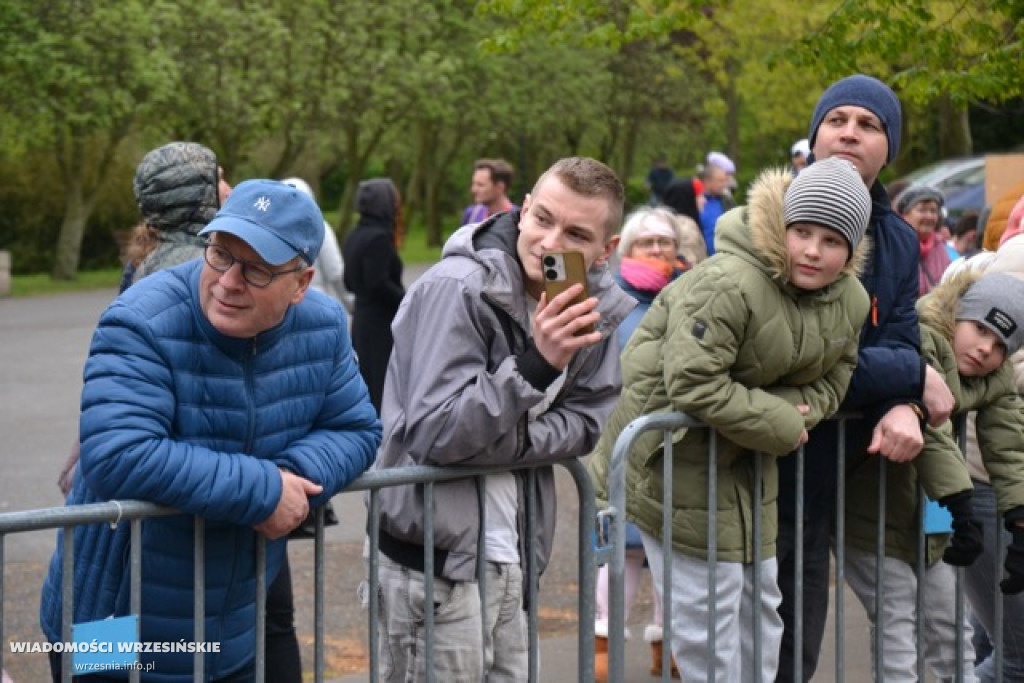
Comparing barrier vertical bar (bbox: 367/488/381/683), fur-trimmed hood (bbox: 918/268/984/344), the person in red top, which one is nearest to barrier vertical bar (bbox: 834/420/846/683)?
fur-trimmed hood (bbox: 918/268/984/344)

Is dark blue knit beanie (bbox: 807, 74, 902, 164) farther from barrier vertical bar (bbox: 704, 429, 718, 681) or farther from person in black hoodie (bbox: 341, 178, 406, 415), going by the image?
person in black hoodie (bbox: 341, 178, 406, 415)

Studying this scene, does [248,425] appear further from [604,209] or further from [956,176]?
[956,176]

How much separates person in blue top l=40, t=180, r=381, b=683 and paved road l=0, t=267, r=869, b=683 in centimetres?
213

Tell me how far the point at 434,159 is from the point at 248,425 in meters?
42.0

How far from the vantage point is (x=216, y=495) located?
10.9ft

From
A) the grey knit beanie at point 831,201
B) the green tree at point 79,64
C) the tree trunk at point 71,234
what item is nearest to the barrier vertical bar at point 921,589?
the grey knit beanie at point 831,201

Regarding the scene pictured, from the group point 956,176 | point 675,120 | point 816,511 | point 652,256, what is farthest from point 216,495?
point 675,120

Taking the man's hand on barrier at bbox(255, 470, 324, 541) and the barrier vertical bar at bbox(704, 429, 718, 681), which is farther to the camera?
the barrier vertical bar at bbox(704, 429, 718, 681)

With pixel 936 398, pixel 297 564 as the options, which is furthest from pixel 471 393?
pixel 297 564

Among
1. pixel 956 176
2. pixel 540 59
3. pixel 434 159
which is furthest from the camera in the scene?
pixel 434 159

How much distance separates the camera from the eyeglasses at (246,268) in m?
3.46

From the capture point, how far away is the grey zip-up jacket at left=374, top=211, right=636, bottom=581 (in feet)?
12.6

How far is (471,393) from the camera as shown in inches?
150

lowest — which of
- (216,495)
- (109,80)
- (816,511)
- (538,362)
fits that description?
(816,511)
